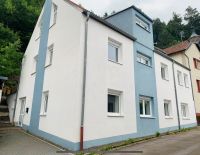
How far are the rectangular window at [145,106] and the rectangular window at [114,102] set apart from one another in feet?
8.05

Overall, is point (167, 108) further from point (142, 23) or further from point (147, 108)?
point (142, 23)

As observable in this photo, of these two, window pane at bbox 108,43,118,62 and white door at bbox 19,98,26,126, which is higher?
window pane at bbox 108,43,118,62

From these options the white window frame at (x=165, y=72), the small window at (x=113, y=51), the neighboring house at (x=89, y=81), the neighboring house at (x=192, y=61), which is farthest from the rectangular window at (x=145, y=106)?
the neighboring house at (x=192, y=61)

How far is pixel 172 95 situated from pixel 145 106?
4.55 meters

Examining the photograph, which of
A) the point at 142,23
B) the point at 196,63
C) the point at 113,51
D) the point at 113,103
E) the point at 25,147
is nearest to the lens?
the point at 25,147

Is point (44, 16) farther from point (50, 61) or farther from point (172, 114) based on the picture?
point (172, 114)

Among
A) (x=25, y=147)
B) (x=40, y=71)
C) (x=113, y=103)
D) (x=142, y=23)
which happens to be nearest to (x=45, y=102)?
(x=40, y=71)

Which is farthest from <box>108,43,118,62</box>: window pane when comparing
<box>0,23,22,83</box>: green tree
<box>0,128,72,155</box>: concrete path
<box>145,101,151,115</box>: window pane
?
<box>0,23,22,83</box>: green tree

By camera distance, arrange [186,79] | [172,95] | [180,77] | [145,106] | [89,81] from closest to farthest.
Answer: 1. [89,81]
2. [145,106]
3. [172,95]
4. [180,77]
5. [186,79]

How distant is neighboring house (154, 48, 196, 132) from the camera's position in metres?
15.7

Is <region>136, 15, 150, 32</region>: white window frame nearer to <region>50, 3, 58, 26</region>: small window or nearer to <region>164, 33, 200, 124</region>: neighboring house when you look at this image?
<region>50, 3, 58, 26</region>: small window

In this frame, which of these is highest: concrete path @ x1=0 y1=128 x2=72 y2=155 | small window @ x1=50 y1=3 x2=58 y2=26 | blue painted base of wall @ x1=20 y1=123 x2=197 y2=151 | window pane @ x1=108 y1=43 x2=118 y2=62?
small window @ x1=50 y1=3 x2=58 y2=26

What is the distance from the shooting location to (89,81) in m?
9.90

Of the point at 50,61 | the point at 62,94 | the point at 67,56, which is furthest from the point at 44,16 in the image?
the point at 62,94
